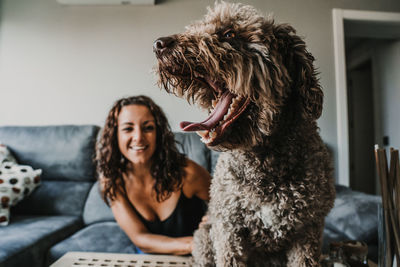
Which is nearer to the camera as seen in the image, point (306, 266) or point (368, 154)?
point (306, 266)

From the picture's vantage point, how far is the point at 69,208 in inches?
88.7

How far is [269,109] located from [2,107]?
3.34 metres

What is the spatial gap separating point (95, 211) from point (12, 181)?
65cm

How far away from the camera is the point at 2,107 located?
3.03 metres

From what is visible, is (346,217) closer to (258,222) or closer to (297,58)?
(258,222)

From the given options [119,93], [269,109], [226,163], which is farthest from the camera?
[119,93]

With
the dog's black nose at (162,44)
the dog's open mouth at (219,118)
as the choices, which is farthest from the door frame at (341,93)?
the dog's black nose at (162,44)

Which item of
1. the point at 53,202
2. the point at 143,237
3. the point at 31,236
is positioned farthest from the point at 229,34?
the point at 53,202

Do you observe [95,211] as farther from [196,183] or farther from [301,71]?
[301,71]

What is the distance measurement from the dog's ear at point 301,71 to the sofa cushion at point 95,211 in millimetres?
1851

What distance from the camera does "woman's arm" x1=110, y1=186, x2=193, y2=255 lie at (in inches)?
50.2

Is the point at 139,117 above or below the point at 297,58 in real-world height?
below

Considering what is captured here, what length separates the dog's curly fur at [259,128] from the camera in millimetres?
705

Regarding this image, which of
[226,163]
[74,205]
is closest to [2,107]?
[74,205]
